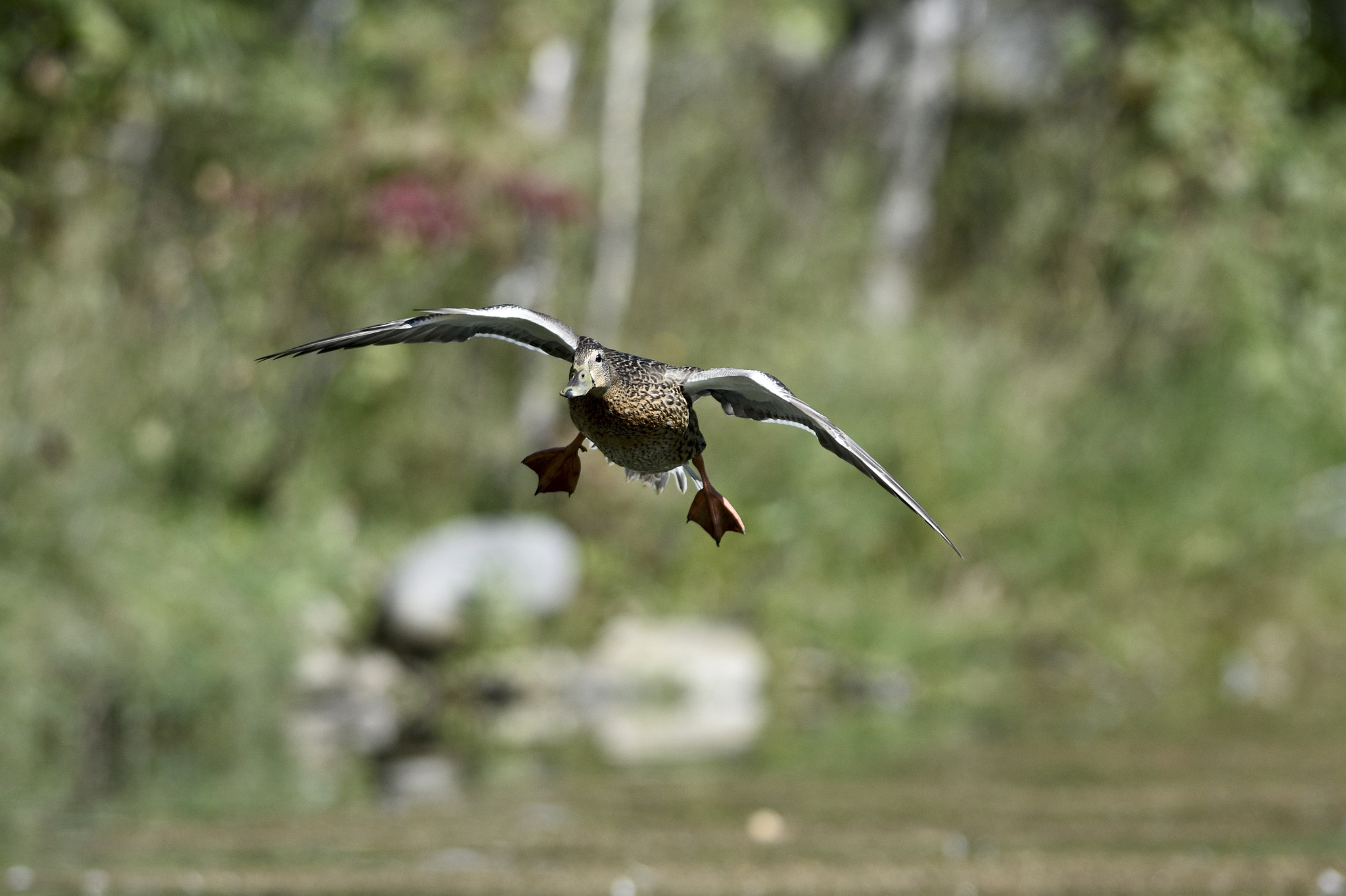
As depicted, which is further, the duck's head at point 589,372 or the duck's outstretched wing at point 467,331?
the duck's outstretched wing at point 467,331

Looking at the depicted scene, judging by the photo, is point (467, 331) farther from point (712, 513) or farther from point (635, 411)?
point (712, 513)

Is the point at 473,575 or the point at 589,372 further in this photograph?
the point at 473,575

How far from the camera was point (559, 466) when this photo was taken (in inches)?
222

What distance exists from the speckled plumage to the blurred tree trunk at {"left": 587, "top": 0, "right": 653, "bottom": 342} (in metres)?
10.4

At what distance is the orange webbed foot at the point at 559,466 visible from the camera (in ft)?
18.2

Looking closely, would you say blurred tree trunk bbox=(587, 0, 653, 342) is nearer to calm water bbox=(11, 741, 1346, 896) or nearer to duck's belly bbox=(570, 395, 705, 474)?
calm water bbox=(11, 741, 1346, 896)

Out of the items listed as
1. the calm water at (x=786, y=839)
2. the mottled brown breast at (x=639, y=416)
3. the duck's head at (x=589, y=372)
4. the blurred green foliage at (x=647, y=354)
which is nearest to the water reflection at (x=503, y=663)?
the blurred green foliage at (x=647, y=354)

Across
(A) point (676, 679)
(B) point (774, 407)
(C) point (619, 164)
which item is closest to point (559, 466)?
(B) point (774, 407)

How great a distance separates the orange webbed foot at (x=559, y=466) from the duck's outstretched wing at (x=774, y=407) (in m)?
0.38

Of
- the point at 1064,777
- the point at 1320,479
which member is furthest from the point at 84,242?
the point at 1320,479

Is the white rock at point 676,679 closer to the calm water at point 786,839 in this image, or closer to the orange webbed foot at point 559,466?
the calm water at point 786,839

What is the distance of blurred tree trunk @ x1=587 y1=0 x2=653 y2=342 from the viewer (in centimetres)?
1625

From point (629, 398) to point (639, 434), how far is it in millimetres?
109

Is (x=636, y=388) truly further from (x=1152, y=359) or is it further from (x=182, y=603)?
(x=1152, y=359)
